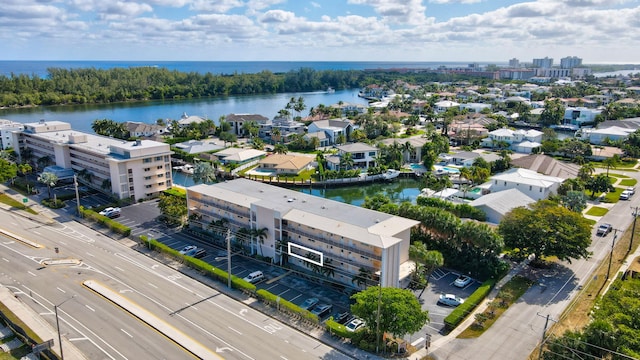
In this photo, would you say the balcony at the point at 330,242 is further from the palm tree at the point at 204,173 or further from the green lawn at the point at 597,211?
the green lawn at the point at 597,211

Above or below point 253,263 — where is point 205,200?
above

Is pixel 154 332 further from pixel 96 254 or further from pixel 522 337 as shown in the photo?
pixel 522 337

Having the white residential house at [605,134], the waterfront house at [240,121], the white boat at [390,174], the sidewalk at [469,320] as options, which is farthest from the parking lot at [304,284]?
the white residential house at [605,134]

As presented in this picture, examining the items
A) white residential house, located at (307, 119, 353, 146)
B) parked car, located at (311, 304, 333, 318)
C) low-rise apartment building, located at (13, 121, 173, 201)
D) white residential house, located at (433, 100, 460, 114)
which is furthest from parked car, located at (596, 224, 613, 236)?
white residential house, located at (433, 100, 460, 114)

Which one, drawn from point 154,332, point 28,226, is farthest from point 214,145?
point 154,332

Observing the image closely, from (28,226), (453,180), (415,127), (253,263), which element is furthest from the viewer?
(415,127)

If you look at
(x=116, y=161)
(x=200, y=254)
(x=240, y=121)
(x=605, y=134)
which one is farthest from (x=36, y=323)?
(x=605, y=134)

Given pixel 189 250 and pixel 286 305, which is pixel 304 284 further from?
pixel 189 250
